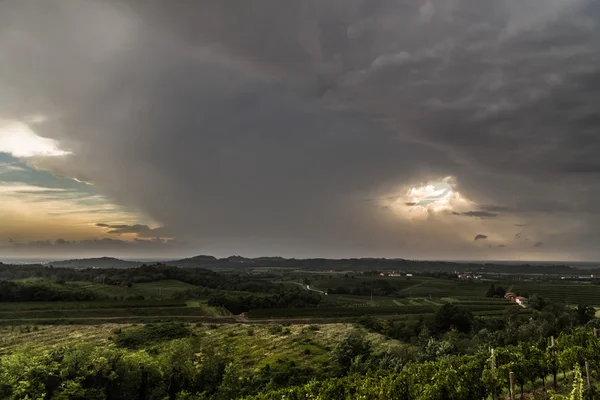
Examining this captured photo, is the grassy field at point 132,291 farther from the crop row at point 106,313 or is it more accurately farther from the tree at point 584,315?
the tree at point 584,315

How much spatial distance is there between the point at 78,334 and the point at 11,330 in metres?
18.1

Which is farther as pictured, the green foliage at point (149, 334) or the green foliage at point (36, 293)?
the green foliage at point (36, 293)

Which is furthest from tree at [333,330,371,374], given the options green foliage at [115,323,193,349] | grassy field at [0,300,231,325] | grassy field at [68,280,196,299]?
grassy field at [68,280,196,299]

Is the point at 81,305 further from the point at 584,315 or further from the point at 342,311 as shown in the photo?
the point at 584,315

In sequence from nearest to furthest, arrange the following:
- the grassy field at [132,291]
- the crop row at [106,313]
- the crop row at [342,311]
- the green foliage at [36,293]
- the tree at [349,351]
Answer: the tree at [349,351]
the crop row at [106,313]
the green foliage at [36,293]
the crop row at [342,311]
the grassy field at [132,291]

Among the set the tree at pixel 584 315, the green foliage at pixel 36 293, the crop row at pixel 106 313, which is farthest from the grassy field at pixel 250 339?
the tree at pixel 584 315

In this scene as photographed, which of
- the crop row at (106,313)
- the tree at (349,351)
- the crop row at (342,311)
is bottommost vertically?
the crop row at (342,311)

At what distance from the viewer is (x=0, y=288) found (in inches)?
5310

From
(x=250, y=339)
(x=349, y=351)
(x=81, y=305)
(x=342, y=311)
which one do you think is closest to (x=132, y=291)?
(x=81, y=305)

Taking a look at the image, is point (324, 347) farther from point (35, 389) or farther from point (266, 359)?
point (35, 389)

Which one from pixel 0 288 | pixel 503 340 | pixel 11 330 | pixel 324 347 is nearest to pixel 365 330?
pixel 324 347

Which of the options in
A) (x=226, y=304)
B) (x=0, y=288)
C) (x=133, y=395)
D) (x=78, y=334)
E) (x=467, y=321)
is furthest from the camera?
(x=226, y=304)

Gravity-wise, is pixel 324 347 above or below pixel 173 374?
below

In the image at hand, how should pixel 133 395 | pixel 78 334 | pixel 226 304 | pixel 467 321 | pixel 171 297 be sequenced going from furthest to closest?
pixel 171 297, pixel 226 304, pixel 467 321, pixel 78 334, pixel 133 395
